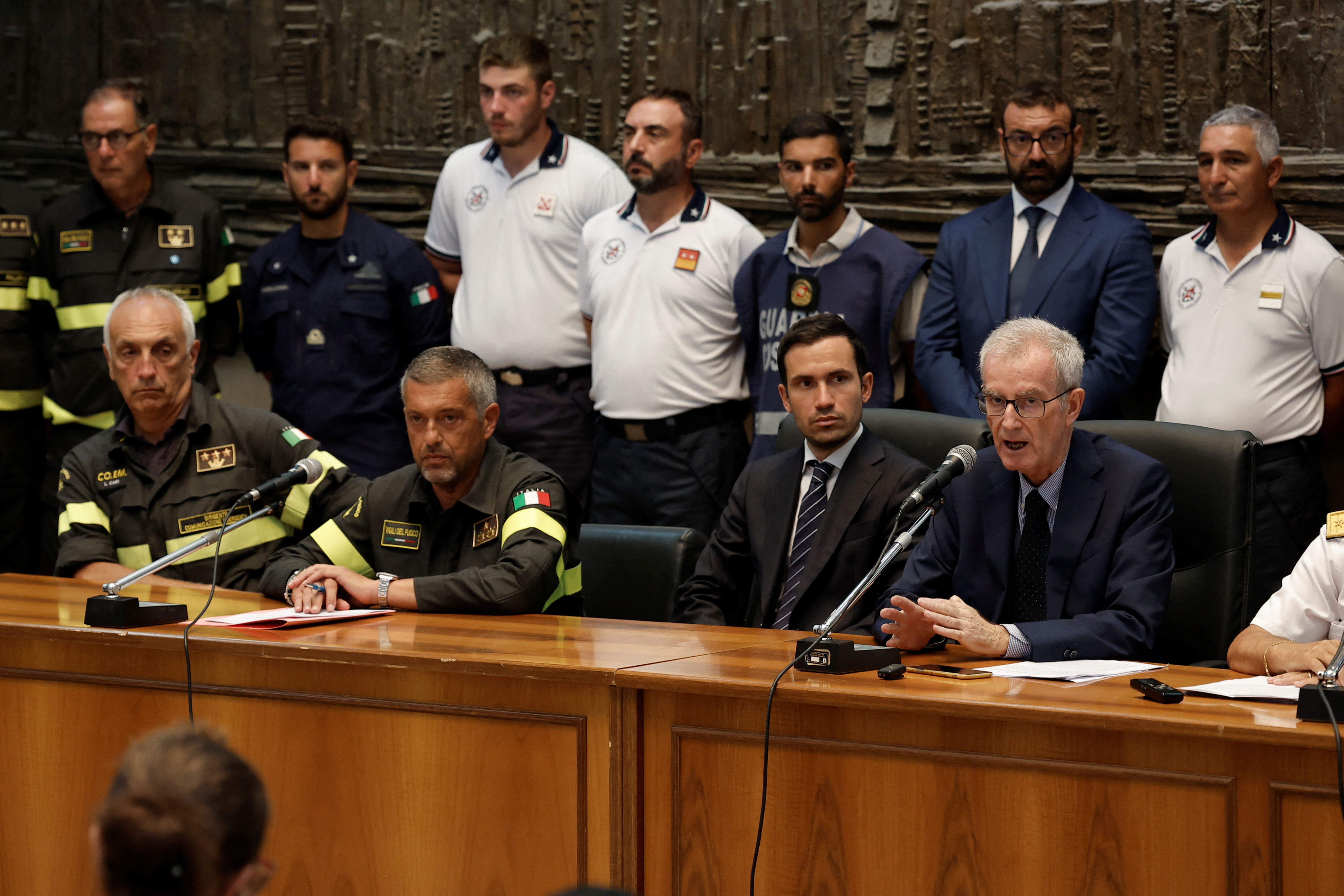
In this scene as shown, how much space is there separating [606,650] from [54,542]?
2891 millimetres

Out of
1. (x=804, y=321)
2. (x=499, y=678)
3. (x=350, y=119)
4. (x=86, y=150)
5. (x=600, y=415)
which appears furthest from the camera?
(x=350, y=119)

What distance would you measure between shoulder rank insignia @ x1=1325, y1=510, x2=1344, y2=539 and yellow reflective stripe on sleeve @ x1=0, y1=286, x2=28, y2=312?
13.7 feet

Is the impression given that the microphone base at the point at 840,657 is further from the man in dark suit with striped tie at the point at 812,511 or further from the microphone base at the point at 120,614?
the microphone base at the point at 120,614

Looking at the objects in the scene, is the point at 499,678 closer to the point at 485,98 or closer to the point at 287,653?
the point at 287,653

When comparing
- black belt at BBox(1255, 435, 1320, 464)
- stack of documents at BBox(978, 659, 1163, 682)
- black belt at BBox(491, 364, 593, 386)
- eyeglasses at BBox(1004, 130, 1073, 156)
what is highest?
eyeglasses at BBox(1004, 130, 1073, 156)

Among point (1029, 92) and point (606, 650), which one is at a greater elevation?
point (1029, 92)

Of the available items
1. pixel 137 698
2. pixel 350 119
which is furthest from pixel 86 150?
pixel 137 698

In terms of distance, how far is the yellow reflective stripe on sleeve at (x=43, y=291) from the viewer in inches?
195

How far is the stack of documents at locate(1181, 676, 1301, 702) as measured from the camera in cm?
222

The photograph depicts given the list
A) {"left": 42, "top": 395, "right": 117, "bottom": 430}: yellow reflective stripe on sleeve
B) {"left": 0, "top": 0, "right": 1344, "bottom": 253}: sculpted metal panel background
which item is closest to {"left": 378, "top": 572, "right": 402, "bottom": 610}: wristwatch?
{"left": 42, "top": 395, "right": 117, "bottom": 430}: yellow reflective stripe on sleeve

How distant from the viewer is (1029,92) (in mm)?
4148

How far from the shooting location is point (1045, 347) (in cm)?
296

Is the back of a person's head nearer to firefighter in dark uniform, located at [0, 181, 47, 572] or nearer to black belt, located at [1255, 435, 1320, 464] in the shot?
black belt, located at [1255, 435, 1320, 464]

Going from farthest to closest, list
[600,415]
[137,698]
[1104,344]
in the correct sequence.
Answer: [600,415] < [1104,344] < [137,698]
